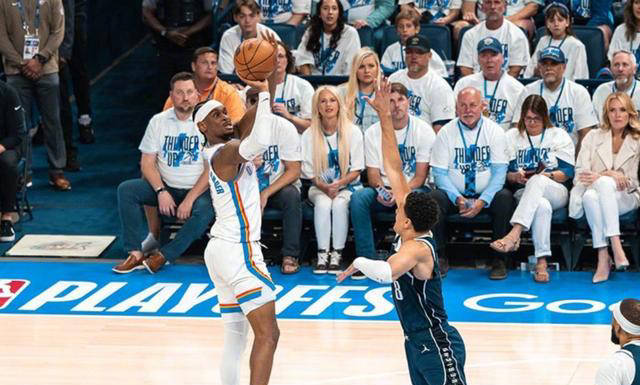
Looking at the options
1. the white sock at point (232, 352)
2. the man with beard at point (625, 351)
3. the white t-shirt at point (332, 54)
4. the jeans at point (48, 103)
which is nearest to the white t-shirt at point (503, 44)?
the white t-shirt at point (332, 54)

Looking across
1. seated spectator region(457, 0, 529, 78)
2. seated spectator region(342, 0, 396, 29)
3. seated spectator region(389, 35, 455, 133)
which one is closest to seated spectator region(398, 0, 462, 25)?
seated spectator region(342, 0, 396, 29)

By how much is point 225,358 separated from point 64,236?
4.67 metres

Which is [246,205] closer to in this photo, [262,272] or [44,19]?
[262,272]

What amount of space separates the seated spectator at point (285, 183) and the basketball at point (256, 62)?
10.3 ft

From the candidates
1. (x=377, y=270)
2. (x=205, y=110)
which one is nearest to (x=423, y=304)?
(x=377, y=270)

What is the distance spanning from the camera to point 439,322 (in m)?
6.54

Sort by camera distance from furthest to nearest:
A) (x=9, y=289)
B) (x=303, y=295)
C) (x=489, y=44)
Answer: (x=489, y=44)
(x=9, y=289)
(x=303, y=295)

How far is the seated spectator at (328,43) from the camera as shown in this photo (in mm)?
11805

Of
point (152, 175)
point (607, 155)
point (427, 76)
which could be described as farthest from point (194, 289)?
point (607, 155)

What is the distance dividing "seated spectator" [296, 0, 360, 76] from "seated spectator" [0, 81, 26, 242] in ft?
8.66

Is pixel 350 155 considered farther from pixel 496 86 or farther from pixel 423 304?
pixel 423 304

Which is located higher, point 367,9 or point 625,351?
point 367,9

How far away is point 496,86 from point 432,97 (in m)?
0.57

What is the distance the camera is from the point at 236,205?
7.22 m
